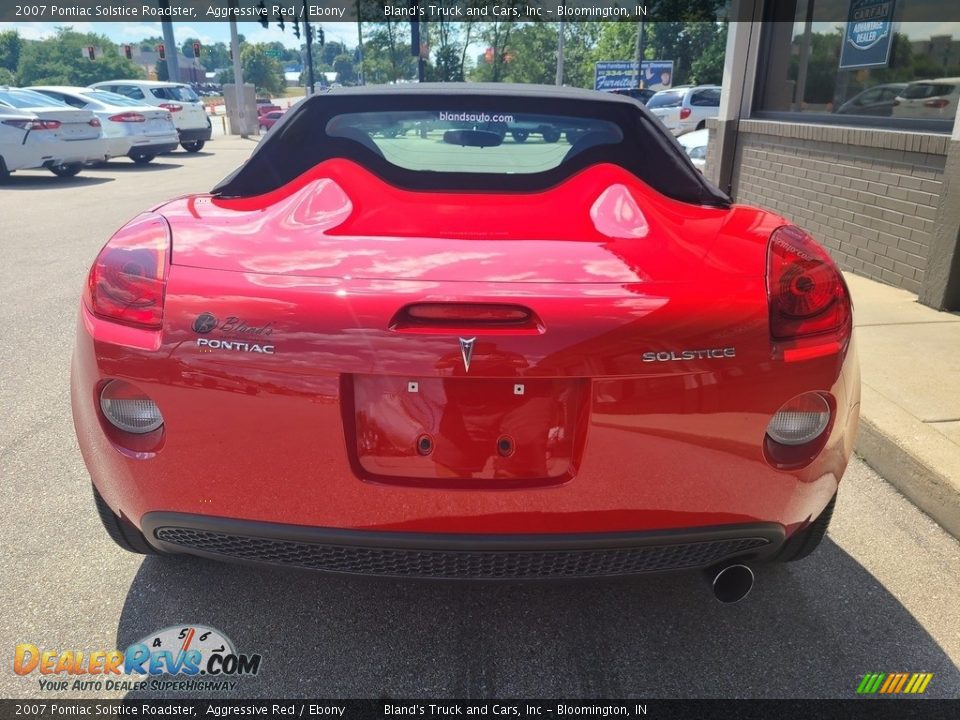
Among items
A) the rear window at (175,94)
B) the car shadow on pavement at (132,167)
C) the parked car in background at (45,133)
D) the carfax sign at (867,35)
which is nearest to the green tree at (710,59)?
the rear window at (175,94)

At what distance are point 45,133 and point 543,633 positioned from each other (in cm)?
1438

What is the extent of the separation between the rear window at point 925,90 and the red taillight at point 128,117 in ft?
50.2

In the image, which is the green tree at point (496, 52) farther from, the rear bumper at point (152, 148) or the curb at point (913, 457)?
the curb at point (913, 457)

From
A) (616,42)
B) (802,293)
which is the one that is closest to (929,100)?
(802,293)

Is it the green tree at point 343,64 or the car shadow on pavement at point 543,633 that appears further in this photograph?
the green tree at point 343,64

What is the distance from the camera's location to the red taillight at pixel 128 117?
16438 millimetres

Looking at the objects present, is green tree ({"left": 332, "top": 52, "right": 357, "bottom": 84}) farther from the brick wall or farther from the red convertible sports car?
the red convertible sports car

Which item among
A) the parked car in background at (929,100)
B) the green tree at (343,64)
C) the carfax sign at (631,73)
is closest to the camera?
the parked car in background at (929,100)

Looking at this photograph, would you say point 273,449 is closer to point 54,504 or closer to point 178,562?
point 178,562

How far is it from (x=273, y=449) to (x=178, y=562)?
A: 104 cm

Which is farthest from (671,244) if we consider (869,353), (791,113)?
(791,113)

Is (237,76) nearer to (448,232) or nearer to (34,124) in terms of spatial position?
(34,124)

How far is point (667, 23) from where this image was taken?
59.0 m

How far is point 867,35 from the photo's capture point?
7.00 meters
